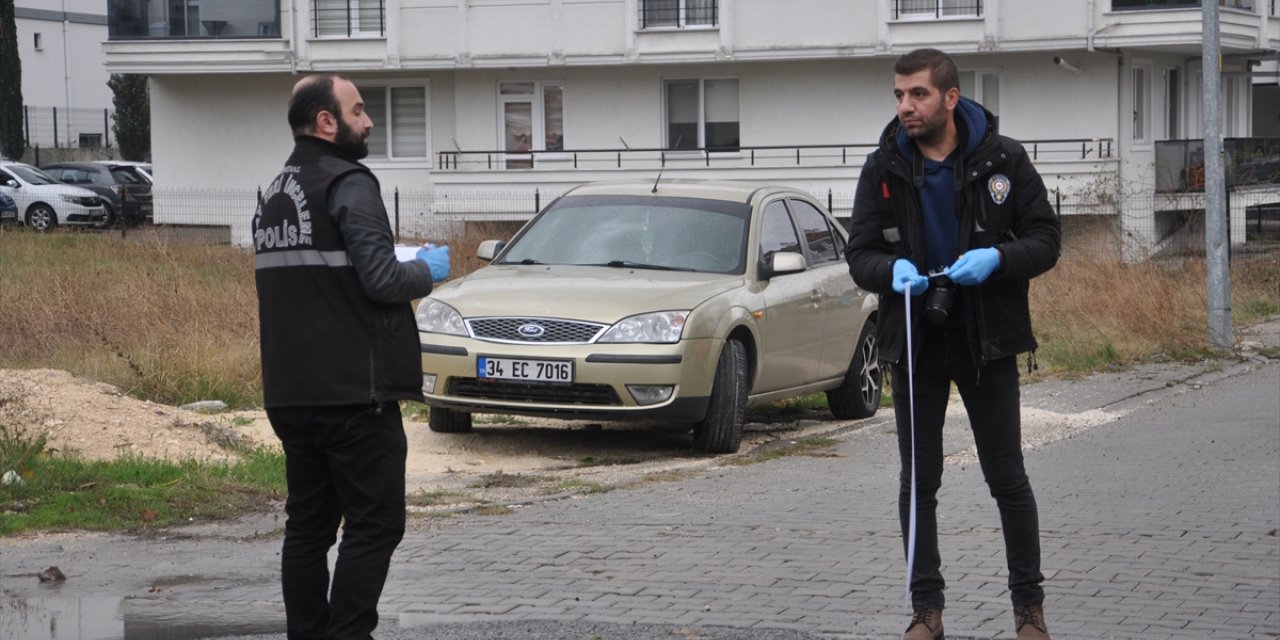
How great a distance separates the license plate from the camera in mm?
10164

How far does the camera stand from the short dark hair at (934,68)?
545 centimetres

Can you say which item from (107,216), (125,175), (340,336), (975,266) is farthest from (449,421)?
(125,175)

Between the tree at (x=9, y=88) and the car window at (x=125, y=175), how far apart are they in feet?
38.7

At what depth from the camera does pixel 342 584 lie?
512 centimetres

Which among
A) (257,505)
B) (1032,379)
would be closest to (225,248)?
(1032,379)

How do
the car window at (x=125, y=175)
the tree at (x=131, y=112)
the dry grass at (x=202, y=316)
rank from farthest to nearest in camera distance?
1. the tree at (x=131, y=112)
2. the car window at (x=125, y=175)
3. the dry grass at (x=202, y=316)

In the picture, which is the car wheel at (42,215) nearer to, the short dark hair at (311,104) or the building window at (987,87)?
the building window at (987,87)

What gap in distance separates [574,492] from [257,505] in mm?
1700

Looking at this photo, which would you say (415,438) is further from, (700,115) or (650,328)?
(700,115)

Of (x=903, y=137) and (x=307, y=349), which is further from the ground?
(x=903, y=137)

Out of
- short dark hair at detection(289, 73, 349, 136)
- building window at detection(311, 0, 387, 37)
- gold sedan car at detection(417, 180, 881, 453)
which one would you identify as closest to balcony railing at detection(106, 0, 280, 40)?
building window at detection(311, 0, 387, 37)

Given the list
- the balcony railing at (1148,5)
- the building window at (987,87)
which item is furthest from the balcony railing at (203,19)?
the balcony railing at (1148,5)

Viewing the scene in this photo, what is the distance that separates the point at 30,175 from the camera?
3984 cm

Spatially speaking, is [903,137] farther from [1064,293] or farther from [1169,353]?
[1064,293]
